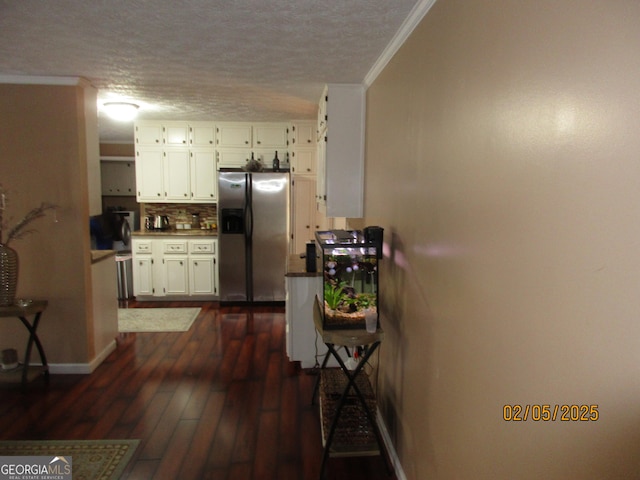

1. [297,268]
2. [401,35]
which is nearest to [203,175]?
[297,268]

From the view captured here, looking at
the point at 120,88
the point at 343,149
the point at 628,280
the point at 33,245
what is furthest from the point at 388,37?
the point at 33,245

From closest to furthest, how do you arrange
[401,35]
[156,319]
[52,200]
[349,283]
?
[401,35], [349,283], [52,200], [156,319]

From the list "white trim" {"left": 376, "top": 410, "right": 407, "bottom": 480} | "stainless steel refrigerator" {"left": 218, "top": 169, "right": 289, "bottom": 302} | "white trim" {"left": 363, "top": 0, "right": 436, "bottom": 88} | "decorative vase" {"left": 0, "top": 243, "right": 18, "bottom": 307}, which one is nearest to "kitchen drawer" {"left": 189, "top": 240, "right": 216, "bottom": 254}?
"stainless steel refrigerator" {"left": 218, "top": 169, "right": 289, "bottom": 302}

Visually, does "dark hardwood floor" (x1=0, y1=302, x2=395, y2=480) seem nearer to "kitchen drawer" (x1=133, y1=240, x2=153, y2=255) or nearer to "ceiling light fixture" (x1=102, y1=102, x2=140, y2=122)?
"kitchen drawer" (x1=133, y1=240, x2=153, y2=255)

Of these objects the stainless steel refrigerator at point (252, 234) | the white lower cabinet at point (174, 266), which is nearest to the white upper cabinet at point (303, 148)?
the stainless steel refrigerator at point (252, 234)

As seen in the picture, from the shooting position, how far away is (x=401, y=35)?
2203mm

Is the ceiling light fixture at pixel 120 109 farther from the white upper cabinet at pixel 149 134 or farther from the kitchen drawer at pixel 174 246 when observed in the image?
the kitchen drawer at pixel 174 246

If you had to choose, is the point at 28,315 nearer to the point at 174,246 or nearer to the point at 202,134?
the point at 174,246

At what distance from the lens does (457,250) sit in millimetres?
1532

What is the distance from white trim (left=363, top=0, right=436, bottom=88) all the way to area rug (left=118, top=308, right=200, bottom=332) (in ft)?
11.1

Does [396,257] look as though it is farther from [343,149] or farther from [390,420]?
[343,149]

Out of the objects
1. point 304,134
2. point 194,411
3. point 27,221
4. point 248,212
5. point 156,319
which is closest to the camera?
point 194,411

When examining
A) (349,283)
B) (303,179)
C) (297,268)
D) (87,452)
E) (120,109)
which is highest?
(120,109)
